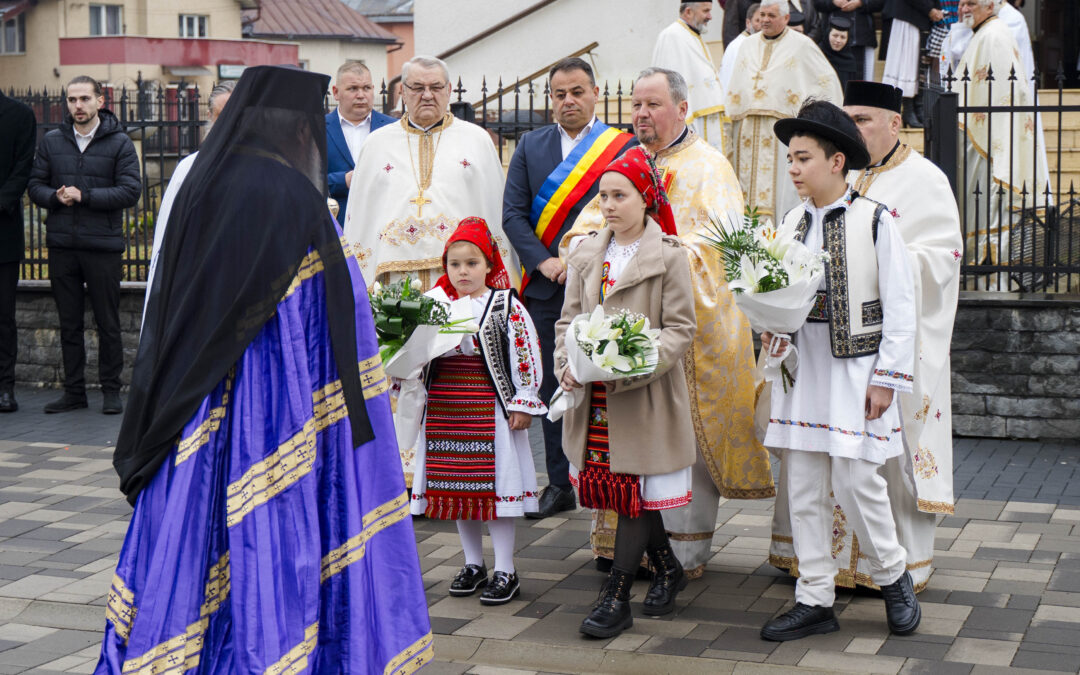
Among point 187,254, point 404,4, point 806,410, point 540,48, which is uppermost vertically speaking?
point 404,4

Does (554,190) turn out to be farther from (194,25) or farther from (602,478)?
(194,25)

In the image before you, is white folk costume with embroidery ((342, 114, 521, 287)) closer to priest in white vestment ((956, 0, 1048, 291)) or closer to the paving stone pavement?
the paving stone pavement

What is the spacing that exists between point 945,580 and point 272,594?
3129 millimetres

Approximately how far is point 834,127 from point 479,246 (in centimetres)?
162

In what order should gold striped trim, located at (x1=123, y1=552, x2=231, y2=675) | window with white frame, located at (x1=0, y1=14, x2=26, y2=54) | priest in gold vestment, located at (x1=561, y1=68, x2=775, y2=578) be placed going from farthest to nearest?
window with white frame, located at (x1=0, y1=14, x2=26, y2=54) < priest in gold vestment, located at (x1=561, y1=68, x2=775, y2=578) < gold striped trim, located at (x1=123, y1=552, x2=231, y2=675)

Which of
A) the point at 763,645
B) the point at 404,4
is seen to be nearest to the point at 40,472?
the point at 763,645

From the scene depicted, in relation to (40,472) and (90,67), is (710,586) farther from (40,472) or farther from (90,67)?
(90,67)

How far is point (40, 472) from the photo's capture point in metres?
8.33

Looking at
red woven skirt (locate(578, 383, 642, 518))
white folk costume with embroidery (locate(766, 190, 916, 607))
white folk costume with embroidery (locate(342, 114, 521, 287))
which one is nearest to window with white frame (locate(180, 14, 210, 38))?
white folk costume with embroidery (locate(342, 114, 521, 287))

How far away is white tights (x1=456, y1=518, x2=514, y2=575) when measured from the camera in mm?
5859

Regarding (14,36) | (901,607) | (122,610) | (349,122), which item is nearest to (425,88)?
(349,122)

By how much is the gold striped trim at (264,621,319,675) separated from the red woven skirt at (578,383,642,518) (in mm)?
1503

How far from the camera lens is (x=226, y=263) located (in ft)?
13.7

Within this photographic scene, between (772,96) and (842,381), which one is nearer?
(842,381)
